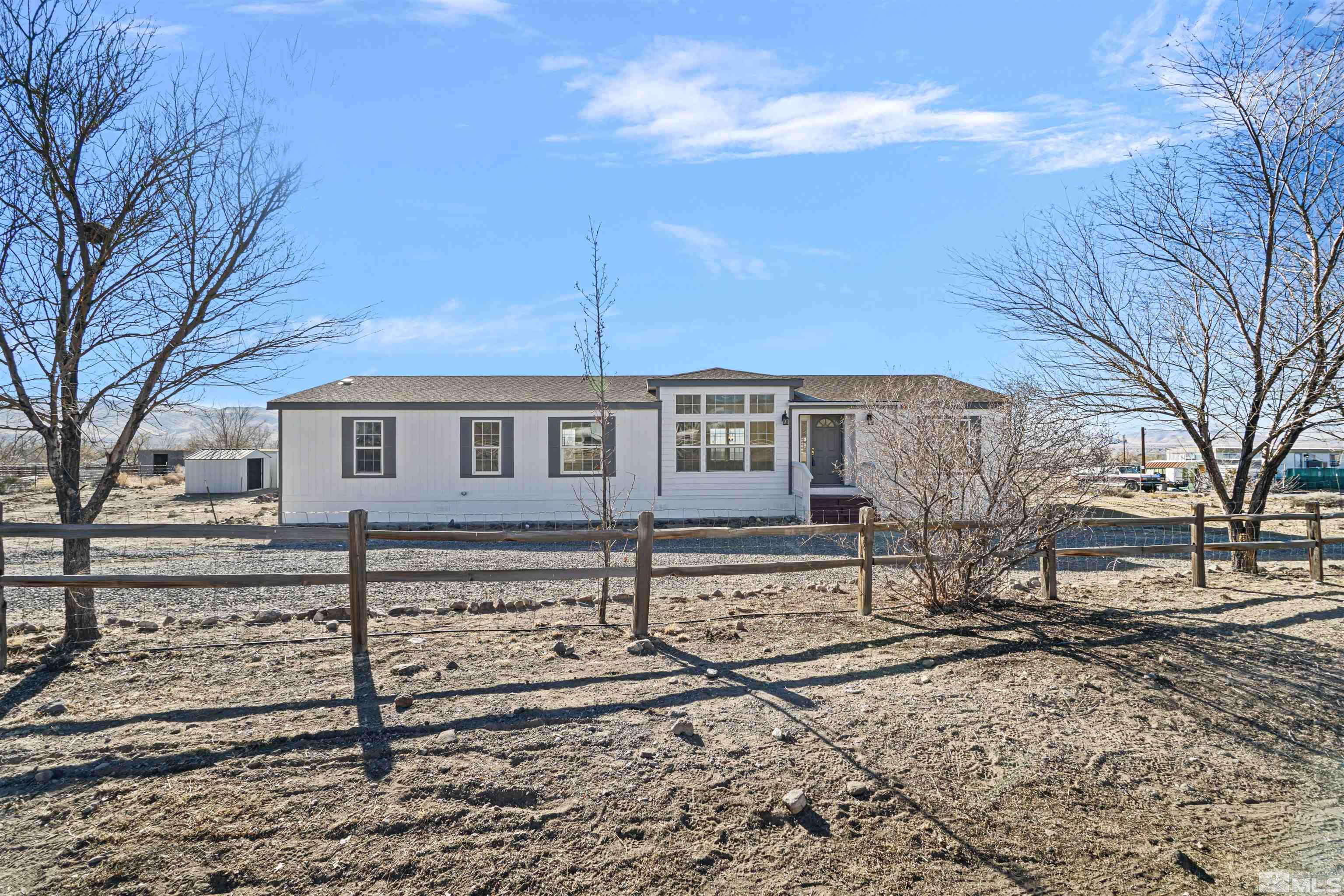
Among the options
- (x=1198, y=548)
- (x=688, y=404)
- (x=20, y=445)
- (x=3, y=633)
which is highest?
(x=688, y=404)

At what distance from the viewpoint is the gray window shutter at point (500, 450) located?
53.4 ft

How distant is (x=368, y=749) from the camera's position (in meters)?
3.86

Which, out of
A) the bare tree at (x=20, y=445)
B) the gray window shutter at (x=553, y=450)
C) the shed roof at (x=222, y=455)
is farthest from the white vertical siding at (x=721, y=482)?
the shed roof at (x=222, y=455)

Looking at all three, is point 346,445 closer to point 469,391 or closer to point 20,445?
point 469,391

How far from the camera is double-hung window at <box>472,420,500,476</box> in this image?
16.3 meters

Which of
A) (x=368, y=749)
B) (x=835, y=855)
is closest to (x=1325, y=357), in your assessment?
(x=835, y=855)

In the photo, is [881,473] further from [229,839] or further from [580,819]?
[229,839]

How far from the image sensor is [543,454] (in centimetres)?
1638

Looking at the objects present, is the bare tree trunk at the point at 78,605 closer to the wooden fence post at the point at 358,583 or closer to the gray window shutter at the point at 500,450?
the wooden fence post at the point at 358,583

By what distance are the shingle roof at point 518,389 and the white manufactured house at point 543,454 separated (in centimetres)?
10

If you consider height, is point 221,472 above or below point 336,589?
above

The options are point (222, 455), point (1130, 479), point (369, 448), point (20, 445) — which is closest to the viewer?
point (20, 445)

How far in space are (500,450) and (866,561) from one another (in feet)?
36.1

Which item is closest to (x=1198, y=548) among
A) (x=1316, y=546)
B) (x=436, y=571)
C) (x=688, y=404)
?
(x=1316, y=546)
